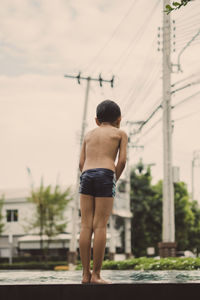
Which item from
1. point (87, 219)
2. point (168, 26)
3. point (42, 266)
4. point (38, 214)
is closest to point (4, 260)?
point (38, 214)

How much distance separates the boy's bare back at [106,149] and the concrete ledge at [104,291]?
126cm

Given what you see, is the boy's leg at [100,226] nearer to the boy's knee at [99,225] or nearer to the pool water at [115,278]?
the boy's knee at [99,225]

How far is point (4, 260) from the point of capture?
162 feet

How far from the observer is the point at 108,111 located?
4.91 meters

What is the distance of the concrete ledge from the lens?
362 centimetres

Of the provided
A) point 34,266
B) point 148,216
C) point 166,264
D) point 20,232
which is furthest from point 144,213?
point 166,264

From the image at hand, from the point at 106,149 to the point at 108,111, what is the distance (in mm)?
425

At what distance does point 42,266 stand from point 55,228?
5.39 metres

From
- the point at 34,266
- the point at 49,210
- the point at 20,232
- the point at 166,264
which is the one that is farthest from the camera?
the point at 20,232

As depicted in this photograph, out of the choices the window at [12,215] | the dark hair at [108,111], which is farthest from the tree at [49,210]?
the dark hair at [108,111]

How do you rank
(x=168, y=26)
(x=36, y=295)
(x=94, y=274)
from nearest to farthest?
1. (x=36, y=295)
2. (x=94, y=274)
3. (x=168, y=26)

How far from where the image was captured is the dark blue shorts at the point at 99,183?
178 inches

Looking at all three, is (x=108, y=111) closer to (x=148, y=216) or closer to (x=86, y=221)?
(x=86, y=221)

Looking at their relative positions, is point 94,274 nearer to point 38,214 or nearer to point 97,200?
point 97,200
